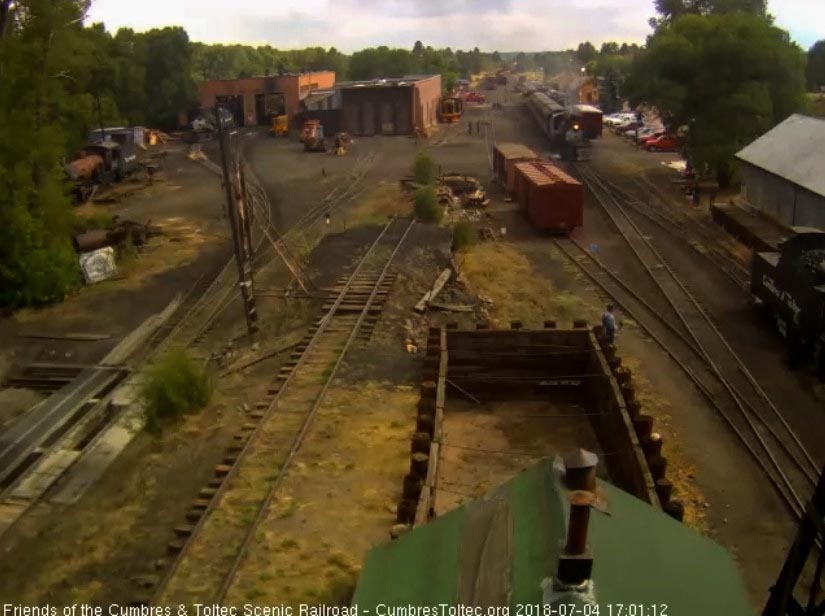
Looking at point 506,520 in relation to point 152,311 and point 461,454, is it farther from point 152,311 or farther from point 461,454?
point 152,311

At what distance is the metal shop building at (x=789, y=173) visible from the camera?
26.1 metres

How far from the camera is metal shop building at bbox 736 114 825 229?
26094 millimetres

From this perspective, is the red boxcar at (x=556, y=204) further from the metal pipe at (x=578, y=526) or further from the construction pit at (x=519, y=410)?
the metal pipe at (x=578, y=526)

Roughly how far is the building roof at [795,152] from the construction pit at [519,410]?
1425 cm

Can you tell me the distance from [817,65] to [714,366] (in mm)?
71926

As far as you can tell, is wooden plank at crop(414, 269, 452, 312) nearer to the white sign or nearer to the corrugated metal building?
the white sign

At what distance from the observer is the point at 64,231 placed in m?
25.9

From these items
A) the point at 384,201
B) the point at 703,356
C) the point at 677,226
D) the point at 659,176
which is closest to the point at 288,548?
the point at 703,356

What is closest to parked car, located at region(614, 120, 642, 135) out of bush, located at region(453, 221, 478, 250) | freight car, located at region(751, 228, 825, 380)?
bush, located at region(453, 221, 478, 250)

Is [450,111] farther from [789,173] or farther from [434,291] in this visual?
[434,291]

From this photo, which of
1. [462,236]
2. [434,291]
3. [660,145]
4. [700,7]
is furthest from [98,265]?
[700,7]

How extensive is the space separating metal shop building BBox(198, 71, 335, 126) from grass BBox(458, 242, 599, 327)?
4426 cm

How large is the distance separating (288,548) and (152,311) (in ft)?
45.4

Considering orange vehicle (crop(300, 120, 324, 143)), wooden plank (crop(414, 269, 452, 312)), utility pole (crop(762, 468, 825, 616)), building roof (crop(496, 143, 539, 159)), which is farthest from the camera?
orange vehicle (crop(300, 120, 324, 143))
